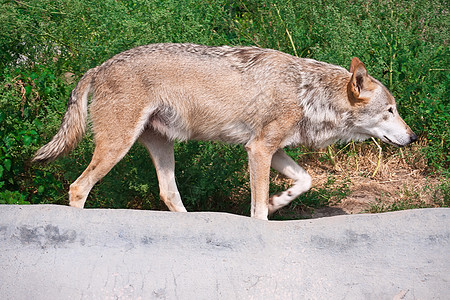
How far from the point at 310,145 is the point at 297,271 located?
1.74m

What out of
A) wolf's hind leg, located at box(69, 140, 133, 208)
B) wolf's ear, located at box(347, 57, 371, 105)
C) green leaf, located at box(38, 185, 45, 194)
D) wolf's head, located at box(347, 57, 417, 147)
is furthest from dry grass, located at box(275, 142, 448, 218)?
green leaf, located at box(38, 185, 45, 194)

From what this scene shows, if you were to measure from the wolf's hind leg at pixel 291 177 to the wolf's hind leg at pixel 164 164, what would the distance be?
911 millimetres

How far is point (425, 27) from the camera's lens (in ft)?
23.7

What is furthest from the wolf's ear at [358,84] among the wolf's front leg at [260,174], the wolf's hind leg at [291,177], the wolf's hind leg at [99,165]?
the wolf's hind leg at [99,165]

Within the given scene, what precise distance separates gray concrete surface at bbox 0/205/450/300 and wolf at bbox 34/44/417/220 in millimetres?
988

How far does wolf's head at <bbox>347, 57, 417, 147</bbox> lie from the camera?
5.26 m

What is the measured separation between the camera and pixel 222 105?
5.16 m

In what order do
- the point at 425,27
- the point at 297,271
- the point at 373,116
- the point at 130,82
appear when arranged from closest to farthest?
1. the point at 297,271
2. the point at 130,82
3. the point at 373,116
4. the point at 425,27

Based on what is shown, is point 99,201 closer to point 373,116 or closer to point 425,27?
point 373,116

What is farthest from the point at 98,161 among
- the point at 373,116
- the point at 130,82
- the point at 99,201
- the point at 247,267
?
the point at 373,116

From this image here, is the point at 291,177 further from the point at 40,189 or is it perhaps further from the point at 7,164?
the point at 7,164

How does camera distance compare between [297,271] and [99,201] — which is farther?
[99,201]

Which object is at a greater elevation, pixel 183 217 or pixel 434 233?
pixel 183 217

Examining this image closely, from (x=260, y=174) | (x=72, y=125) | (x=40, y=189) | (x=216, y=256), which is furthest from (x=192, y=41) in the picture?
(x=216, y=256)
